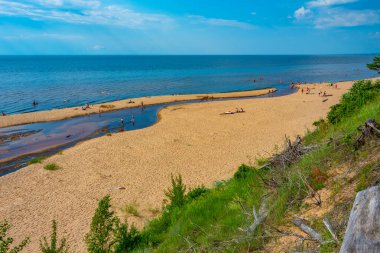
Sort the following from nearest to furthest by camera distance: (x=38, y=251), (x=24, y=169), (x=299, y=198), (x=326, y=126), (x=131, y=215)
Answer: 1. (x=299, y=198)
2. (x=326, y=126)
3. (x=38, y=251)
4. (x=131, y=215)
5. (x=24, y=169)

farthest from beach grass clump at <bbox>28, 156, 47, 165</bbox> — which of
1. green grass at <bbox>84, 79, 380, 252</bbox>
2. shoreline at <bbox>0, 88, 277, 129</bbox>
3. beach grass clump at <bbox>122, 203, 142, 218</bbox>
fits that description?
green grass at <bbox>84, 79, 380, 252</bbox>

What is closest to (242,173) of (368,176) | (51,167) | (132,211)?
(368,176)

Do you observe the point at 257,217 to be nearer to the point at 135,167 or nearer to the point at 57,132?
the point at 135,167

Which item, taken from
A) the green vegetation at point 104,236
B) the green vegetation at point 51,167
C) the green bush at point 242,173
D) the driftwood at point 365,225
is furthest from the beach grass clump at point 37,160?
the driftwood at point 365,225

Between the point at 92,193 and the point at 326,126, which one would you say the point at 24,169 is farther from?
the point at 326,126

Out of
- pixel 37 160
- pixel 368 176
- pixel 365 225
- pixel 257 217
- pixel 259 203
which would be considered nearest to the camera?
pixel 365 225

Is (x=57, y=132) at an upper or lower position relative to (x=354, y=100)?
lower

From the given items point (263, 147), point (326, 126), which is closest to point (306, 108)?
point (263, 147)
